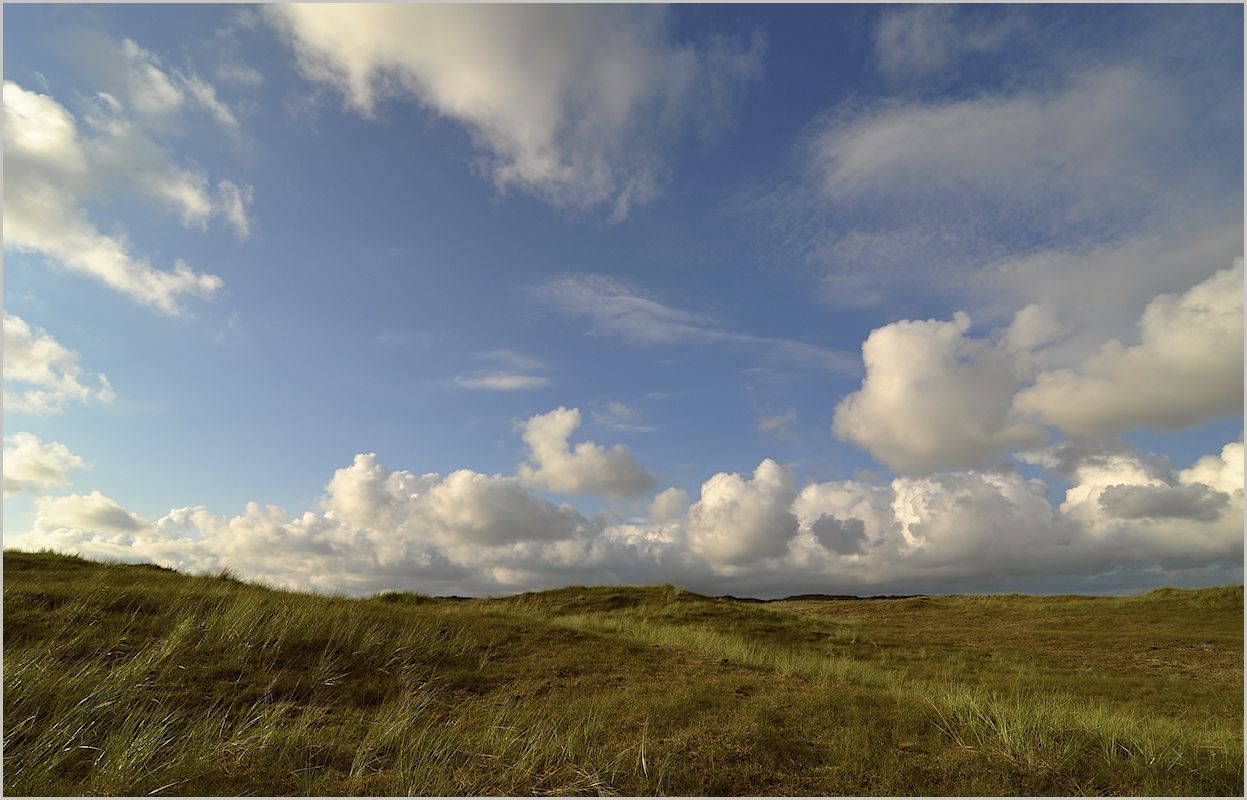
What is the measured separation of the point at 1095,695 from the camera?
17.5 m

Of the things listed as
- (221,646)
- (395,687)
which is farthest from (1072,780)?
(221,646)

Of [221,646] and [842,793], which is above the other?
[221,646]

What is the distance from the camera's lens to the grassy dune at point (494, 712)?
26.4ft

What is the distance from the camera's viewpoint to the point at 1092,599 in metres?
52.7

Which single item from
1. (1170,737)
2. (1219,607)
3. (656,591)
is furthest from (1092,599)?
(1170,737)

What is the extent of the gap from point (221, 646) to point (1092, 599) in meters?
62.0

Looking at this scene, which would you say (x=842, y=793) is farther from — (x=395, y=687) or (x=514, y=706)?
(x=395, y=687)

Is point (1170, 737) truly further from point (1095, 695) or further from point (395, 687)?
point (395, 687)

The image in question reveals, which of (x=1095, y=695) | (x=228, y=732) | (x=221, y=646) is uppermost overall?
(x=221, y=646)

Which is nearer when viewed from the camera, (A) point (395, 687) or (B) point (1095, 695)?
(A) point (395, 687)

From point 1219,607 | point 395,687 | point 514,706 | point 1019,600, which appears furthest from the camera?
point 1019,600

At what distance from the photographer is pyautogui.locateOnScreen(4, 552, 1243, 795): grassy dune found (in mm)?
8055

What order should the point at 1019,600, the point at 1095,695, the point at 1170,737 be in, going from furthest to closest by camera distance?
the point at 1019,600, the point at 1095,695, the point at 1170,737

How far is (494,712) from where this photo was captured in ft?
36.6
